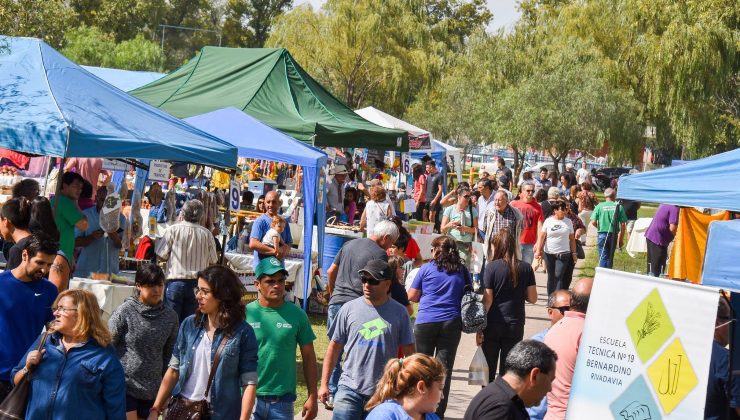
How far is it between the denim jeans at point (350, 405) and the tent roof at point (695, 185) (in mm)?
3230

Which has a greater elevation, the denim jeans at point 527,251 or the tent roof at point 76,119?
the tent roof at point 76,119

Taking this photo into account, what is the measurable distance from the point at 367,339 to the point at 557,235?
812 cm

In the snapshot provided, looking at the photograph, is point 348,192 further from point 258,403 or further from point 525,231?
point 258,403

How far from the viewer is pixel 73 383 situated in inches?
205

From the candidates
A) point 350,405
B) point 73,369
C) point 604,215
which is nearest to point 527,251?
point 604,215

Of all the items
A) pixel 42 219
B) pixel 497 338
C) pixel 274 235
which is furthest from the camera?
pixel 274 235

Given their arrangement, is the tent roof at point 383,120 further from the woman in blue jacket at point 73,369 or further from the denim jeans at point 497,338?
the woman in blue jacket at point 73,369

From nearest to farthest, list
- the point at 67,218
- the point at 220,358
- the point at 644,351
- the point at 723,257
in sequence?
the point at 220,358, the point at 644,351, the point at 723,257, the point at 67,218

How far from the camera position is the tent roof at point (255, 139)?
12.6 m

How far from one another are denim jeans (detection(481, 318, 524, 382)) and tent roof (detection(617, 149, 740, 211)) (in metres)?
1.52

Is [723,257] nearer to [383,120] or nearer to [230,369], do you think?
[230,369]

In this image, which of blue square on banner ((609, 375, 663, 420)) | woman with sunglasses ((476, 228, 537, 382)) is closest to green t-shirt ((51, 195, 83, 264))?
woman with sunglasses ((476, 228, 537, 382))

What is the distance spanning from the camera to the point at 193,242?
30.6ft

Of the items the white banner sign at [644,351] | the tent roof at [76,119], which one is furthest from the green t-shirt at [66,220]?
the white banner sign at [644,351]
